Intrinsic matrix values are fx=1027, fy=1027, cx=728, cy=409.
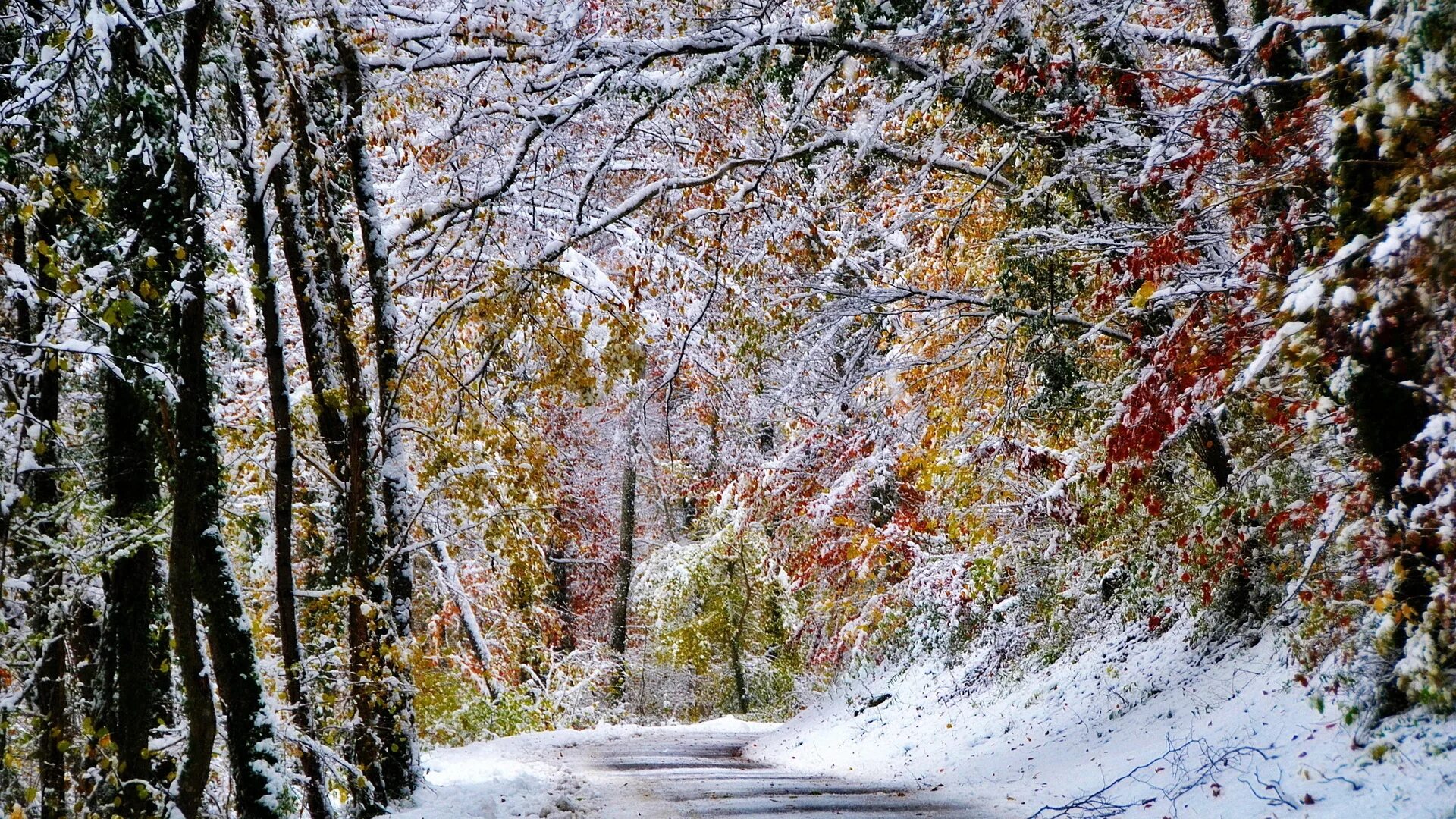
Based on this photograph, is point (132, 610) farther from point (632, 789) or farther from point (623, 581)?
point (623, 581)

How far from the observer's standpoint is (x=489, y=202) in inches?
430

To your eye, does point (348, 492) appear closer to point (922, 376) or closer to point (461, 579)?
point (922, 376)

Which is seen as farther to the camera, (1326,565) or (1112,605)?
(1112,605)

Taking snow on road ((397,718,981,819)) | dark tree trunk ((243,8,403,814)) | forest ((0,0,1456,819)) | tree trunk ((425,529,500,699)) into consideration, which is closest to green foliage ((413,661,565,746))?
tree trunk ((425,529,500,699))

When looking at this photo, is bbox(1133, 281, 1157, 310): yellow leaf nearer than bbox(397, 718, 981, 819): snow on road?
Yes

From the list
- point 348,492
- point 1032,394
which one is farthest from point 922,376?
point 348,492

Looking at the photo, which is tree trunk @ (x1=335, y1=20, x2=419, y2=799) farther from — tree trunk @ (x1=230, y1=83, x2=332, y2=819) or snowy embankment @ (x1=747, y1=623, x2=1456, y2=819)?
snowy embankment @ (x1=747, y1=623, x2=1456, y2=819)

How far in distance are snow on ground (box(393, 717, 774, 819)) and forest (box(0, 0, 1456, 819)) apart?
1.94 ft

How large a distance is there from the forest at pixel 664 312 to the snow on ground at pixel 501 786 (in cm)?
59

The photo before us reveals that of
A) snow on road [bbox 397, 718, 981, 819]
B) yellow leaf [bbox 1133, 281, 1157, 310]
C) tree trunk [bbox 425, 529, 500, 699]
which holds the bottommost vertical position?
snow on road [bbox 397, 718, 981, 819]

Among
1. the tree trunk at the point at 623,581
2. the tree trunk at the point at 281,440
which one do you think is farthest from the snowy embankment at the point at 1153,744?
the tree trunk at the point at 623,581

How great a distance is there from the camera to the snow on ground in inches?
378

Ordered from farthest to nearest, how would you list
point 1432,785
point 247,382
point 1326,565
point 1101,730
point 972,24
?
point 247,382, point 1101,730, point 972,24, point 1326,565, point 1432,785

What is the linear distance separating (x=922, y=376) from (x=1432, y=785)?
24.0 ft
